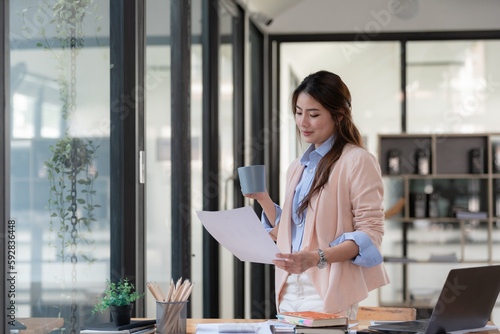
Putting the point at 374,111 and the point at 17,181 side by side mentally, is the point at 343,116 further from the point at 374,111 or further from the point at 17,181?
the point at 374,111

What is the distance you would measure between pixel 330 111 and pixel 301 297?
572 millimetres

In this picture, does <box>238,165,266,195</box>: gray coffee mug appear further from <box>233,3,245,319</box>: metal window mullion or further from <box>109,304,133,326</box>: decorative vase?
<box>233,3,245,319</box>: metal window mullion

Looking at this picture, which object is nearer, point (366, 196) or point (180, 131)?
point (366, 196)

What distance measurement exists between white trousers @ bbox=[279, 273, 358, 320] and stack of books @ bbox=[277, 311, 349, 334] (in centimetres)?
28

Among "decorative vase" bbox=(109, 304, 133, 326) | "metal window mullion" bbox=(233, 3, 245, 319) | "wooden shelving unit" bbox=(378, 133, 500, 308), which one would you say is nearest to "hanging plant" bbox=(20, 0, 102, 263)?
"decorative vase" bbox=(109, 304, 133, 326)

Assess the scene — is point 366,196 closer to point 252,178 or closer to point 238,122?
point 252,178

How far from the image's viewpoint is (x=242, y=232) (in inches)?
72.9

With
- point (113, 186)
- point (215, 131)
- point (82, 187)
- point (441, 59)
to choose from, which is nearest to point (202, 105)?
point (215, 131)

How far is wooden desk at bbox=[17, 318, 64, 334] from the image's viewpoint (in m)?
1.93

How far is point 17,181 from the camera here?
6.18 ft

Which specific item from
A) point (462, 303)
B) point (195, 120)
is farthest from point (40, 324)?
point (195, 120)

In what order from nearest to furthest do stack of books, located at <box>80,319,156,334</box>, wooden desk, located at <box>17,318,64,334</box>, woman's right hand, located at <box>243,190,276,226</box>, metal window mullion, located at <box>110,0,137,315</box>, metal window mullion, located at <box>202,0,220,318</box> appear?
1. stack of books, located at <box>80,319,156,334</box>
2. wooden desk, located at <box>17,318,64,334</box>
3. woman's right hand, located at <box>243,190,276,226</box>
4. metal window mullion, located at <box>110,0,137,315</box>
5. metal window mullion, located at <box>202,0,220,318</box>

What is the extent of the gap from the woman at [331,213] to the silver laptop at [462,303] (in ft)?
0.74

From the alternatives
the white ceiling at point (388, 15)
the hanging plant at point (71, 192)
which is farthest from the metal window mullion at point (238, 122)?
the hanging plant at point (71, 192)
